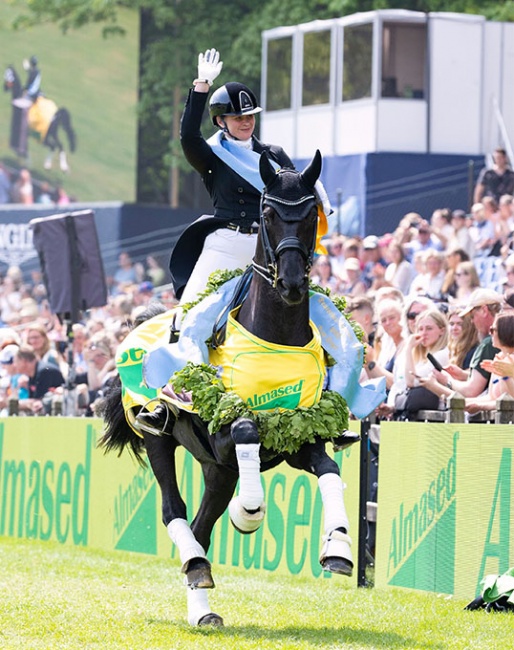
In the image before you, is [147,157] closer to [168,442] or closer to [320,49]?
[320,49]

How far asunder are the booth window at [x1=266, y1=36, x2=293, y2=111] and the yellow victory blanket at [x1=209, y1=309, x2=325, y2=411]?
21477mm

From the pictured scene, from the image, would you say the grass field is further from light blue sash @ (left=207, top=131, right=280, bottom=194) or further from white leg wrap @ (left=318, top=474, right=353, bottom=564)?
light blue sash @ (left=207, top=131, right=280, bottom=194)

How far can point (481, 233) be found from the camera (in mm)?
18578

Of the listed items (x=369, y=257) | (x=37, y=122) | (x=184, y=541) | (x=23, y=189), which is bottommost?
(x=184, y=541)

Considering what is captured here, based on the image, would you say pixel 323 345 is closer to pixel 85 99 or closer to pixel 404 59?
pixel 404 59

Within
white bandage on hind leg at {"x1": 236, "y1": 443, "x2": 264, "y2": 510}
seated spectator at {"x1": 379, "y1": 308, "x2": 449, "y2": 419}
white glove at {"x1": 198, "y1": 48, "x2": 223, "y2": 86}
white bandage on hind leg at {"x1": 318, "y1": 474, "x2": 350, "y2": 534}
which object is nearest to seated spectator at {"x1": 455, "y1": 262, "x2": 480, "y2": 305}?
seated spectator at {"x1": 379, "y1": 308, "x2": 449, "y2": 419}

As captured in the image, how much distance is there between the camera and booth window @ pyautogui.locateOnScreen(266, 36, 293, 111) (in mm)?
29438

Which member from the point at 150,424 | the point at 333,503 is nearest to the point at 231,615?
the point at 150,424

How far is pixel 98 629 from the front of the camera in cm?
838

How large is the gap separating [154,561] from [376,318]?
3030 millimetres

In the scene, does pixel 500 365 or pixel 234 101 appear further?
pixel 500 365

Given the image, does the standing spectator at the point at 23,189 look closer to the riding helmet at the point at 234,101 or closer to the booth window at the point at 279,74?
the booth window at the point at 279,74

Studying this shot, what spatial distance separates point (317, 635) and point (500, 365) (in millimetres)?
2638

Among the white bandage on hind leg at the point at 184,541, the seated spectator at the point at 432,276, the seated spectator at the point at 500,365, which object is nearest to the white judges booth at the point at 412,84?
the seated spectator at the point at 432,276
